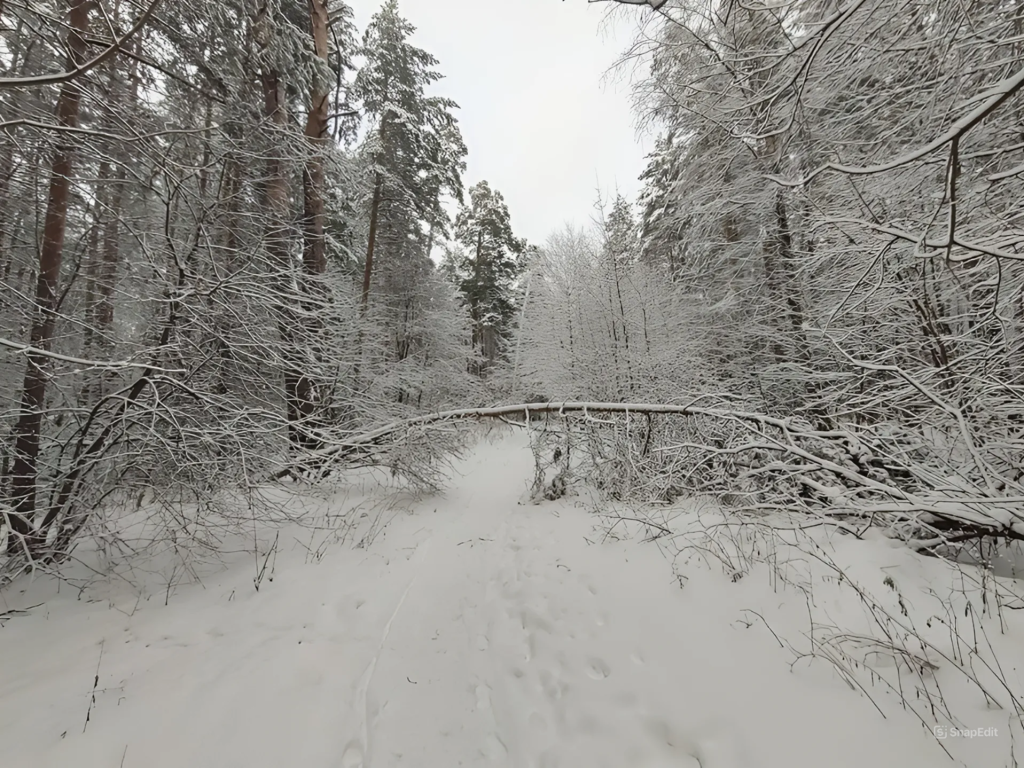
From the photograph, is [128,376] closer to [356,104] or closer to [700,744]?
[700,744]

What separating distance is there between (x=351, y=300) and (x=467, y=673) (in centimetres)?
681

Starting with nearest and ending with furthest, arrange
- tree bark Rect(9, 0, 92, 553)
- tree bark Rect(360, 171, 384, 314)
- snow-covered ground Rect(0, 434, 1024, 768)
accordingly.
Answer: snow-covered ground Rect(0, 434, 1024, 768) < tree bark Rect(9, 0, 92, 553) < tree bark Rect(360, 171, 384, 314)

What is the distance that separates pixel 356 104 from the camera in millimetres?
10609

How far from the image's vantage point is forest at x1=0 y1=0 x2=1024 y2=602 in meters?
2.43

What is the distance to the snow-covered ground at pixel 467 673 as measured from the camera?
5.52ft

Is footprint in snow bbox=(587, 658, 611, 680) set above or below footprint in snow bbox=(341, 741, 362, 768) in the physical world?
above

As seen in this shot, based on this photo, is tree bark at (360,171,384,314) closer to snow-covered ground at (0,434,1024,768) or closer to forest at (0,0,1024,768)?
forest at (0,0,1024,768)

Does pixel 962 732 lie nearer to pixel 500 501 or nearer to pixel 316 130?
pixel 500 501

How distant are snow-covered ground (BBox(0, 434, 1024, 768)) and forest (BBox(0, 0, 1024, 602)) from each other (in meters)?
0.75

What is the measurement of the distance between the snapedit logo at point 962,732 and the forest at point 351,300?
1.20 m

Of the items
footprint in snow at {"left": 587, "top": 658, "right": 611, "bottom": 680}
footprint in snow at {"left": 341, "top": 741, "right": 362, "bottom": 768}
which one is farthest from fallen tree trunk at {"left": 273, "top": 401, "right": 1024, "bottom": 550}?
footprint in snow at {"left": 341, "top": 741, "right": 362, "bottom": 768}

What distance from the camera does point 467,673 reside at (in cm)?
242

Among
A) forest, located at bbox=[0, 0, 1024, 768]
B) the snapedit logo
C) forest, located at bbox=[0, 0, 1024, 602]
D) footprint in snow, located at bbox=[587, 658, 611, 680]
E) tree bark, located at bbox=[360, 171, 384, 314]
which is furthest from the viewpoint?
tree bark, located at bbox=[360, 171, 384, 314]

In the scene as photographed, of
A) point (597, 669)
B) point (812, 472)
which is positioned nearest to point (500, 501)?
point (597, 669)
